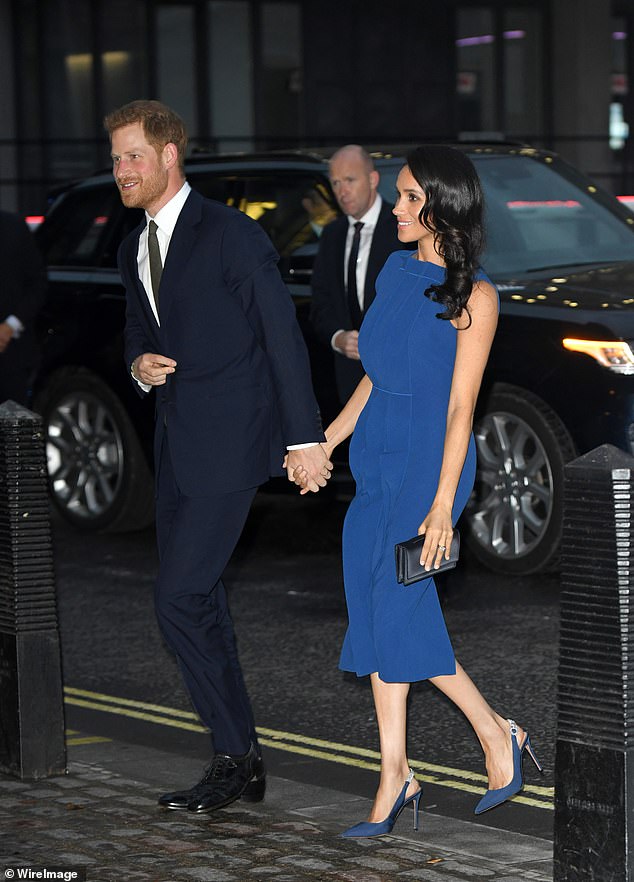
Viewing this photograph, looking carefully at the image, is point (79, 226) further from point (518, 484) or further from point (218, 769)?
point (218, 769)

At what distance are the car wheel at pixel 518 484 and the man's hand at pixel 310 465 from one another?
3.63m

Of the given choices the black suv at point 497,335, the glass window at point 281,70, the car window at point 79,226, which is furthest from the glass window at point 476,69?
the black suv at point 497,335

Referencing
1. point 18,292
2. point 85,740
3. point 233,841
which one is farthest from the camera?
point 18,292

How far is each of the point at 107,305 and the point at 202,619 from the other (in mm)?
5581

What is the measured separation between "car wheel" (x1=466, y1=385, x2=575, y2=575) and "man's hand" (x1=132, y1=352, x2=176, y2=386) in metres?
3.73

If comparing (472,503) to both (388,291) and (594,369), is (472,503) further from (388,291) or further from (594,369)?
(388,291)

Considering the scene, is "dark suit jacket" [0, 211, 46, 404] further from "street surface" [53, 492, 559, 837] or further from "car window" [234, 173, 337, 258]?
"car window" [234, 173, 337, 258]

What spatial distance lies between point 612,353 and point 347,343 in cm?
121

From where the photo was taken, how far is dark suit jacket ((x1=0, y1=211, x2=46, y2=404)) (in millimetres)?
10336

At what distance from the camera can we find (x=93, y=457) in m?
11.2

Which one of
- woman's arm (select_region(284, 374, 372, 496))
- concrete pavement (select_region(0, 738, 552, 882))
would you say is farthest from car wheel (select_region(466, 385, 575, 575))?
woman's arm (select_region(284, 374, 372, 496))

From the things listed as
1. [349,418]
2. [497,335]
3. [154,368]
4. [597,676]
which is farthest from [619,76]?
[597,676]

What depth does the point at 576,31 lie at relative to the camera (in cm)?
3362

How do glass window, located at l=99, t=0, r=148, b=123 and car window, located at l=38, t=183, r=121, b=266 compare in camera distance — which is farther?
glass window, located at l=99, t=0, r=148, b=123
